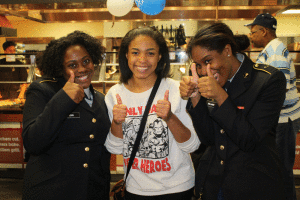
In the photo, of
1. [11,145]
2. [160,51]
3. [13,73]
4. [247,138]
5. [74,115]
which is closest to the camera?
[247,138]

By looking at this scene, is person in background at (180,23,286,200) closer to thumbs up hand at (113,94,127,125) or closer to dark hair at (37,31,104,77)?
thumbs up hand at (113,94,127,125)

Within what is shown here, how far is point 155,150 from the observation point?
57.6 inches

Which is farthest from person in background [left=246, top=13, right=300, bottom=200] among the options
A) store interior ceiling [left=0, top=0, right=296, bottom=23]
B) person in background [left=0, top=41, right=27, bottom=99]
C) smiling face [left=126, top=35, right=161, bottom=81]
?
person in background [left=0, top=41, right=27, bottom=99]

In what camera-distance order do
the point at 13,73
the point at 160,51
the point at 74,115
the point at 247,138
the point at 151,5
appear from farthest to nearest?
the point at 13,73
the point at 151,5
the point at 160,51
the point at 74,115
the point at 247,138

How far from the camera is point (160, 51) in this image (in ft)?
5.64

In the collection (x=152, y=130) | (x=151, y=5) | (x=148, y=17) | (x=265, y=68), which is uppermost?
(x=148, y=17)

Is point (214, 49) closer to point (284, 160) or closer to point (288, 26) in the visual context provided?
point (284, 160)

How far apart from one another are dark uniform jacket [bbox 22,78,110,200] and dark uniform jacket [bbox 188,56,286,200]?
672mm

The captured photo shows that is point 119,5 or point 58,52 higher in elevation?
point 119,5

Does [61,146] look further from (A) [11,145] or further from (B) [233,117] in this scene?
(A) [11,145]

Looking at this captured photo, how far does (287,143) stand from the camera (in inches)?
99.5

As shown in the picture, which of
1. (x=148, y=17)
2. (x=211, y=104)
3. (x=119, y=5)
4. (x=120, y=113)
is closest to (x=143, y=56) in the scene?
(x=120, y=113)

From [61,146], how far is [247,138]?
1.07 m

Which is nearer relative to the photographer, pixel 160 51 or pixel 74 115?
pixel 74 115
